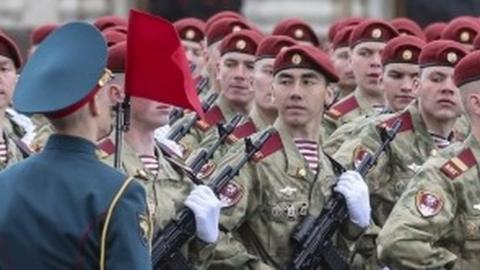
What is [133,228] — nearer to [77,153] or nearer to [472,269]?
[77,153]

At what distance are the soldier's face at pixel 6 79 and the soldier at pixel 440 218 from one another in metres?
2.25

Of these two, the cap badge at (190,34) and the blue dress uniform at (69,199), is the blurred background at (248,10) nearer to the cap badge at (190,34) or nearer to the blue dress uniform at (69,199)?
the cap badge at (190,34)

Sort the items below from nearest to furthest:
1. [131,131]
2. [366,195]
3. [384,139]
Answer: [131,131], [366,195], [384,139]

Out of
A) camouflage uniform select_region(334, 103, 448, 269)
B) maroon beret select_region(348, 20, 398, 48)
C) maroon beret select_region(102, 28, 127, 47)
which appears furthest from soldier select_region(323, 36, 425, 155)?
maroon beret select_region(102, 28, 127, 47)

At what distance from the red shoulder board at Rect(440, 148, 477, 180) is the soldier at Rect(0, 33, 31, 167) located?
7.09 ft

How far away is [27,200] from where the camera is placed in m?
7.96

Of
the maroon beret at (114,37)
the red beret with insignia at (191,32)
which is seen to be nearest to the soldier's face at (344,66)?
the red beret with insignia at (191,32)

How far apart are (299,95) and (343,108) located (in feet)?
10.5

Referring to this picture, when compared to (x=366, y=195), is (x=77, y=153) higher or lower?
higher

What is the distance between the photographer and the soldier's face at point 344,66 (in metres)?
16.3

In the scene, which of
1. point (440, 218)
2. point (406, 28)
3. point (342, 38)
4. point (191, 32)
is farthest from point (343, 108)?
point (440, 218)

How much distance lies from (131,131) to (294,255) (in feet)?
4.35

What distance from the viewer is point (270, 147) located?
1197 cm

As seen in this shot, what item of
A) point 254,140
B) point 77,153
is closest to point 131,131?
point 254,140
